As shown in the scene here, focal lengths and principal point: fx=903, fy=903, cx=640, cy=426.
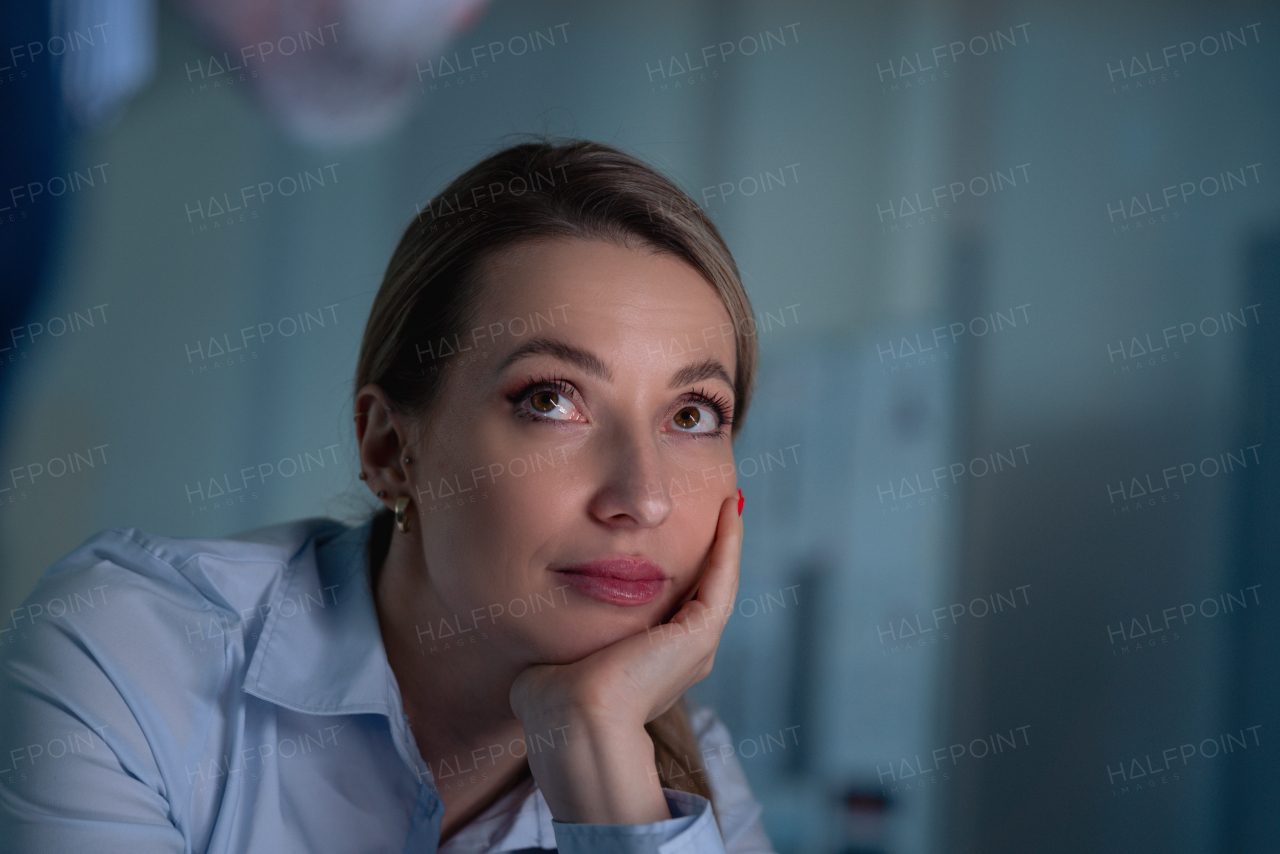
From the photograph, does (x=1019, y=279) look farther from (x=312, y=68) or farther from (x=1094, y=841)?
(x=312, y=68)

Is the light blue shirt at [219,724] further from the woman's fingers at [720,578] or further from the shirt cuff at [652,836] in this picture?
the woman's fingers at [720,578]

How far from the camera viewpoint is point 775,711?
2.74 m

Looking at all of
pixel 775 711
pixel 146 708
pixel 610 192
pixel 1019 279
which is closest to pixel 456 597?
pixel 146 708

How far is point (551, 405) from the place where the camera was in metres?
1.34

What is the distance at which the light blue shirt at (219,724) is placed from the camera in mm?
1183

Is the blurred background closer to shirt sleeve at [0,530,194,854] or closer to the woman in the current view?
the woman

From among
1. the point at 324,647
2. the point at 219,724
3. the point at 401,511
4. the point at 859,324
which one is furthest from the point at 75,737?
the point at 859,324

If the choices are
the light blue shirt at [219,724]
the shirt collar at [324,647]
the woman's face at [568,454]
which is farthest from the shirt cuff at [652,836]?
the shirt collar at [324,647]

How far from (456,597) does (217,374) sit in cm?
147

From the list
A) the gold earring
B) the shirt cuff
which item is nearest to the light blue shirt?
the shirt cuff

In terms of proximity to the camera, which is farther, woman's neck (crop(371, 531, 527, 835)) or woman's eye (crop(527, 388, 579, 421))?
woman's neck (crop(371, 531, 527, 835))

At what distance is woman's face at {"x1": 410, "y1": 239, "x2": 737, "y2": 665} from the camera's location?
1.29 metres

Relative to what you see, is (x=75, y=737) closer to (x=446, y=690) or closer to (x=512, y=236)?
(x=446, y=690)

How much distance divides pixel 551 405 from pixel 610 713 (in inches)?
17.7
